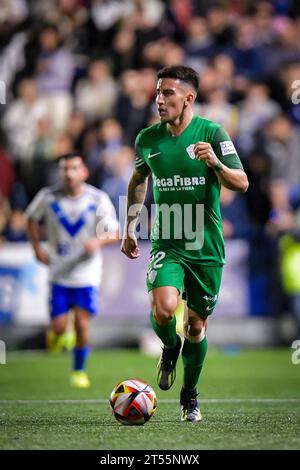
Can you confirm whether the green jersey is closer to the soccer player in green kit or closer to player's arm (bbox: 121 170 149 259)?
the soccer player in green kit

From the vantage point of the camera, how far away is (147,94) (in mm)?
16078

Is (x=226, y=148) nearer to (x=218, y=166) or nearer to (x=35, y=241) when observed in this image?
(x=218, y=166)

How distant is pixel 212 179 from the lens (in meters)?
7.23

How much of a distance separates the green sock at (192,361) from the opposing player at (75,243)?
117 inches

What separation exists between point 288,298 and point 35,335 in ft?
11.4

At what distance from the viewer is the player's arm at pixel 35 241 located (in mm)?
10820

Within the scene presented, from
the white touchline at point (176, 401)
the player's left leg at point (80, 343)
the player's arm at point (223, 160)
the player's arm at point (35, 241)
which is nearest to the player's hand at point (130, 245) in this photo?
the player's arm at point (223, 160)

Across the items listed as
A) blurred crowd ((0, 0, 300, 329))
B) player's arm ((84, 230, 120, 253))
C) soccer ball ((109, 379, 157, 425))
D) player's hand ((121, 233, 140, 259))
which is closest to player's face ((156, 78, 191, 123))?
player's hand ((121, 233, 140, 259))

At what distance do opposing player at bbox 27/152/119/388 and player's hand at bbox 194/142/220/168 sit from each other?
398 cm

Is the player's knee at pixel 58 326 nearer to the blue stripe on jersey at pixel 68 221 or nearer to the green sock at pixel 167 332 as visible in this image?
the blue stripe on jersey at pixel 68 221

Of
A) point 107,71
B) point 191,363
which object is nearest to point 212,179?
point 191,363

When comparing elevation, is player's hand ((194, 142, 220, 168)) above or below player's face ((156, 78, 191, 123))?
below

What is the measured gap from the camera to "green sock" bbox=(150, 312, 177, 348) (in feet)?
23.5

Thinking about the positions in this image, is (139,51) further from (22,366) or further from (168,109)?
(168,109)
